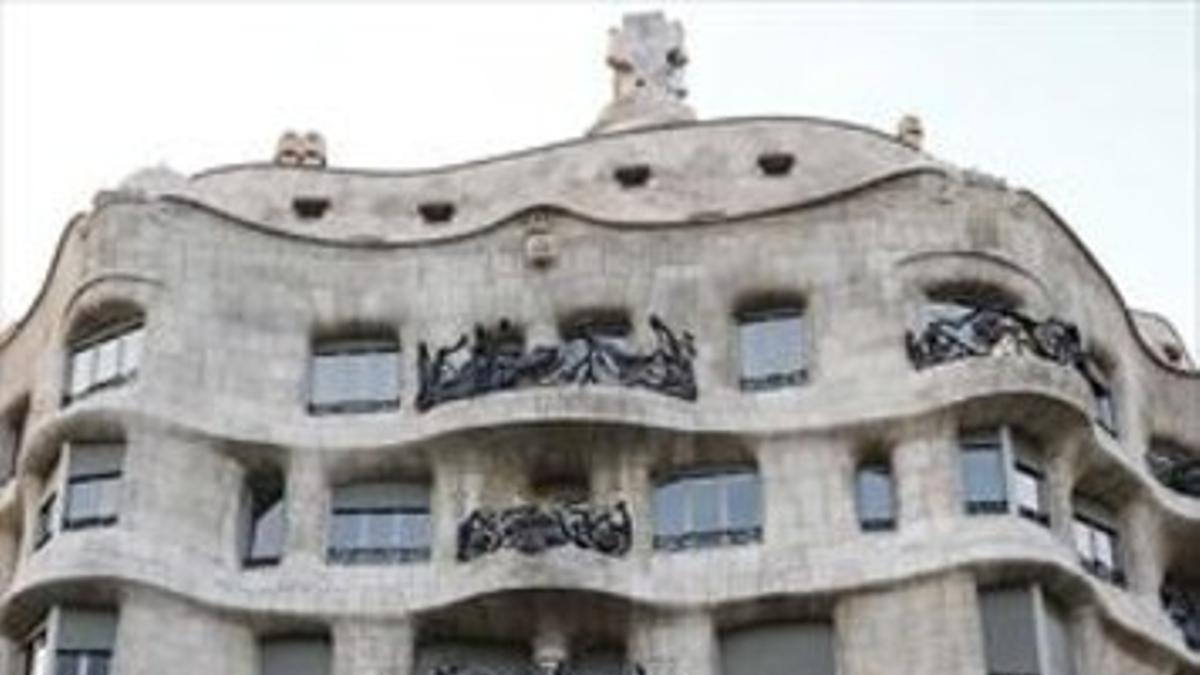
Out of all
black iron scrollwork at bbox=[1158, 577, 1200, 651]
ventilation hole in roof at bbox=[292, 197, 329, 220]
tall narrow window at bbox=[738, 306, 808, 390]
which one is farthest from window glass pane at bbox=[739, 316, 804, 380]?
ventilation hole in roof at bbox=[292, 197, 329, 220]

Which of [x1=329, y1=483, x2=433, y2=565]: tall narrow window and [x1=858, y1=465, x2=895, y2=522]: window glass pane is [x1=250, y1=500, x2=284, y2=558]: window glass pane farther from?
[x1=858, y1=465, x2=895, y2=522]: window glass pane

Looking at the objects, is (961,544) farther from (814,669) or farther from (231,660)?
(231,660)

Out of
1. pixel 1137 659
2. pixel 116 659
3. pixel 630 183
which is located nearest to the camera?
pixel 116 659

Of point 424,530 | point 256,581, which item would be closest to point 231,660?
point 256,581

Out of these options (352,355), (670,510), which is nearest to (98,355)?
(352,355)

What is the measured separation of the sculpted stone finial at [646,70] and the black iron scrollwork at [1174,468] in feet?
34.4

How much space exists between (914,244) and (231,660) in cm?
1252

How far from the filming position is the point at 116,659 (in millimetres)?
35094

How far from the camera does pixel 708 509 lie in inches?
1470

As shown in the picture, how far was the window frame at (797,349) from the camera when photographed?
38.1m

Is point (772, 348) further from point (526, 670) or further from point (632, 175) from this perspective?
point (526, 670)

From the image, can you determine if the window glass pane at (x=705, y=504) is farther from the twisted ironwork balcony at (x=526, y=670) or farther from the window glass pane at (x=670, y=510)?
the twisted ironwork balcony at (x=526, y=670)

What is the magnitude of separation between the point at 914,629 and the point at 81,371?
13.9 metres

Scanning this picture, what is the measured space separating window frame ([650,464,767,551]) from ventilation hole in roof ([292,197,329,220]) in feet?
27.5
